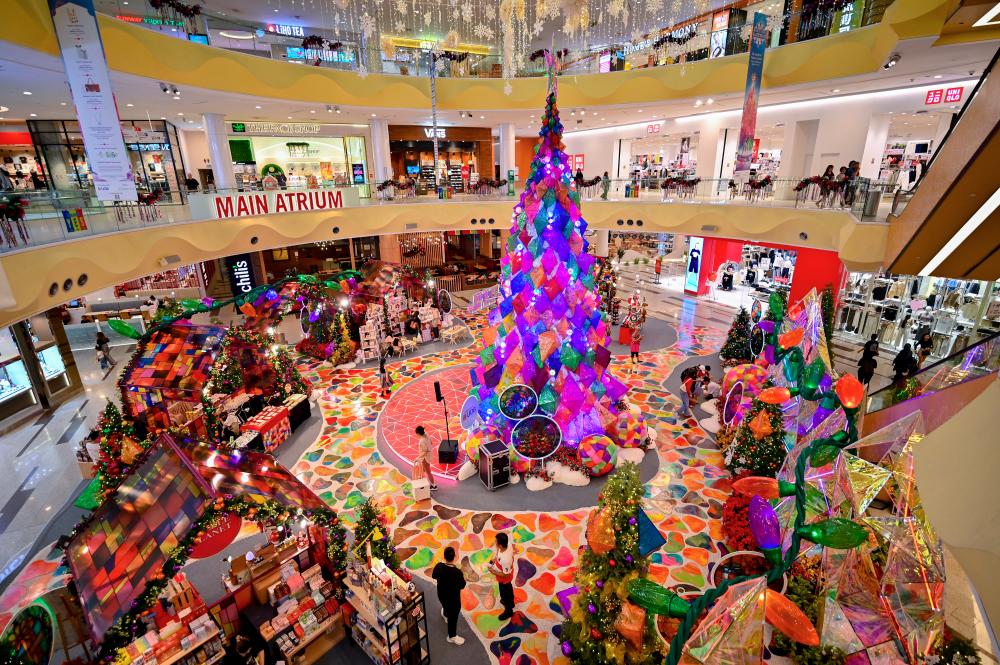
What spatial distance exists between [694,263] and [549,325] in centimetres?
1400

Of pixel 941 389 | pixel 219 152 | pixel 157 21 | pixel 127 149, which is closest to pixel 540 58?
pixel 219 152

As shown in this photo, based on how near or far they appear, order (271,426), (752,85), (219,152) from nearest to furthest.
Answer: (271,426)
(752,85)
(219,152)

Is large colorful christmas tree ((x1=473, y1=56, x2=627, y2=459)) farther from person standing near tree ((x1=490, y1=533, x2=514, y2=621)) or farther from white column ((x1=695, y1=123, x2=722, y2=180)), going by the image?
white column ((x1=695, y1=123, x2=722, y2=180))

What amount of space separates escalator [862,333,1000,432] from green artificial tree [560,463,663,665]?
4.24 metres

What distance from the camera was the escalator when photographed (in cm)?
598

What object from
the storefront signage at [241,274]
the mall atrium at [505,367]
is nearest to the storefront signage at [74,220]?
the mall atrium at [505,367]

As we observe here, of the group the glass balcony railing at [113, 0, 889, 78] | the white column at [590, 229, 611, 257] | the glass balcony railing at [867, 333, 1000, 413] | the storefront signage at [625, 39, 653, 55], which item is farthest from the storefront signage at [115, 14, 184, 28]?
the glass balcony railing at [867, 333, 1000, 413]

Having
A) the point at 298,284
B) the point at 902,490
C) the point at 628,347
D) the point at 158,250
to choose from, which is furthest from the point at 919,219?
the point at 158,250

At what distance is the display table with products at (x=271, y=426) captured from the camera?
9562 mm

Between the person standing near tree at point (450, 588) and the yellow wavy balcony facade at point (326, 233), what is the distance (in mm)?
6294

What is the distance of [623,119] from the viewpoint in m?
19.5

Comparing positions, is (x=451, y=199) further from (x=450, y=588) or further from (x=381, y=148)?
(x=450, y=588)

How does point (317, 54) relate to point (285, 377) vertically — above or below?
above

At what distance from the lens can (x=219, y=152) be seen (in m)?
15.2
